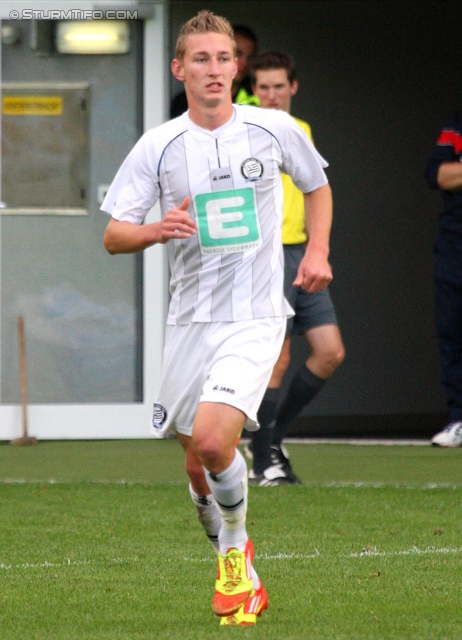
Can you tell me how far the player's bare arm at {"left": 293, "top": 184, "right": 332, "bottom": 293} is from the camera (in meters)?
4.38

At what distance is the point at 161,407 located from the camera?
15.2 feet

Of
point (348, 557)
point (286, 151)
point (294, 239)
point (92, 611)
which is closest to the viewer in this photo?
point (92, 611)

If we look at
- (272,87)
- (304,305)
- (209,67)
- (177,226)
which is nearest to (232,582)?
(177,226)

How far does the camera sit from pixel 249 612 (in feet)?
13.7

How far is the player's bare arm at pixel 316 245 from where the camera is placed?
14.4 ft

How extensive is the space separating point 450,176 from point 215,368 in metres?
4.61

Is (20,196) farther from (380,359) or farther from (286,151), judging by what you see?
(286,151)

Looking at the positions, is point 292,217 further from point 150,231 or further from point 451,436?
point 150,231

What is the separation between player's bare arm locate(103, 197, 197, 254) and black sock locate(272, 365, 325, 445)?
2857mm

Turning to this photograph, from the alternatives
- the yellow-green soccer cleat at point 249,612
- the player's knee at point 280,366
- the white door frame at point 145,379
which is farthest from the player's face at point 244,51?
the yellow-green soccer cleat at point 249,612

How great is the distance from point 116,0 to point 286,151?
17.2ft

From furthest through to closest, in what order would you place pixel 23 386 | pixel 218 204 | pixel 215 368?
pixel 23 386 < pixel 218 204 < pixel 215 368

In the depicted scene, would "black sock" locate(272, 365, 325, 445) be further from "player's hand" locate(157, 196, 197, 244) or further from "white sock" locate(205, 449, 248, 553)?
"player's hand" locate(157, 196, 197, 244)

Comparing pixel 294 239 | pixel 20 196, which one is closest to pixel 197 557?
pixel 294 239
